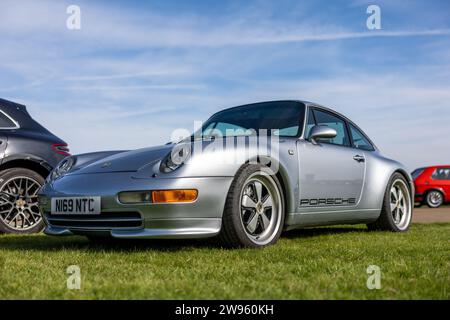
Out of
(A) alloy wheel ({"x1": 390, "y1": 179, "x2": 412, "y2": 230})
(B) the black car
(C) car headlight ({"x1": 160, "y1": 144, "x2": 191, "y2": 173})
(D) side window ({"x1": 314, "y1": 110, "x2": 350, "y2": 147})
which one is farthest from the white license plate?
(A) alloy wheel ({"x1": 390, "y1": 179, "x2": 412, "y2": 230})

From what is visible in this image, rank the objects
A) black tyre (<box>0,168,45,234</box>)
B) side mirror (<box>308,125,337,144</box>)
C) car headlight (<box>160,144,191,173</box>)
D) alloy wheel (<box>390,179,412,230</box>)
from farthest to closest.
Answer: alloy wheel (<box>390,179,412,230</box>) → black tyre (<box>0,168,45,234</box>) → side mirror (<box>308,125,337,144</box>) → car headlight (<box>160,144,191,173</box>)

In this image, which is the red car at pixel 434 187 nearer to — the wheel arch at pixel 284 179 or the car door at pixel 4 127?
the wheel arch at pixel 284 179

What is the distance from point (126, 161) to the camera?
446 cm

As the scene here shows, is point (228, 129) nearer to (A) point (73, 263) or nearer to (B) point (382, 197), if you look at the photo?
(B) point (382, 197)

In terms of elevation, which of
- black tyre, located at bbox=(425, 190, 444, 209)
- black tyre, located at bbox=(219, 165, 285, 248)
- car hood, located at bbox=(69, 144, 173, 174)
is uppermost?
car hood, located at bbox=(69, 144, 173, 174)

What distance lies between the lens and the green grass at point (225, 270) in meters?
2.65

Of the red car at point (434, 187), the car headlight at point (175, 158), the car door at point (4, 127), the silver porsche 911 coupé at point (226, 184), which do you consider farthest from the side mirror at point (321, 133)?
the red car at point (434, 187)

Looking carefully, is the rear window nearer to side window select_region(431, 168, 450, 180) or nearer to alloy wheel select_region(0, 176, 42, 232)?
alloy wheel select_region(0, 176, 42, 232)

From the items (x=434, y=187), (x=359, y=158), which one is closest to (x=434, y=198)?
(x=434, y=187)

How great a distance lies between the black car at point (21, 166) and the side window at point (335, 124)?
3.06 metres

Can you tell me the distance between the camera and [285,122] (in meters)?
5.38

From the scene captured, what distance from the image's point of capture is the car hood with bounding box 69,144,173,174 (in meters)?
4.35

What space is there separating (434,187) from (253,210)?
1427cm
